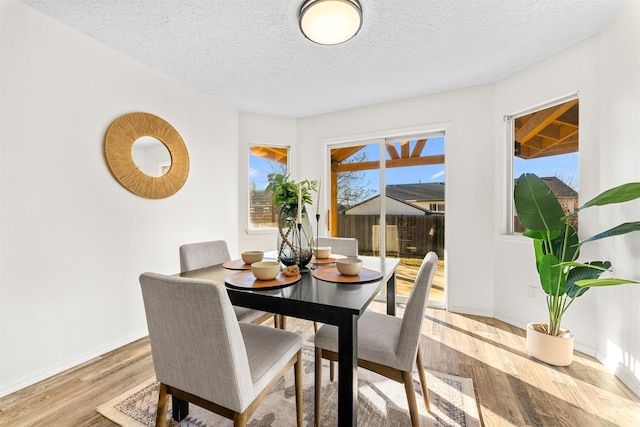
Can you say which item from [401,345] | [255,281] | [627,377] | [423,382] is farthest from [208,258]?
[627,377]

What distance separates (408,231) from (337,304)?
2.39m

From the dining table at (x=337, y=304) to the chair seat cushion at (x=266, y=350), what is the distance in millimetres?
198

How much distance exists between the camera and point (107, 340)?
7.18 feet

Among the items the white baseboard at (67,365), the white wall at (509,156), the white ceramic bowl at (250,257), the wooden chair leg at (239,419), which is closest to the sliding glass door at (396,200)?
the white wall at (509,156)

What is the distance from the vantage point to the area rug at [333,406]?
1.45 metres

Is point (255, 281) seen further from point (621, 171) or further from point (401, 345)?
point (621, 171)

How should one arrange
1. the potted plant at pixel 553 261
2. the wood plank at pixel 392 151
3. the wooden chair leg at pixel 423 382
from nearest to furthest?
the wooden chair leg at pixel 423 382 → the potted plant at pixel 553 261 → the wood plank at pixel 392 151

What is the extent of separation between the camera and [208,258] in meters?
2.00

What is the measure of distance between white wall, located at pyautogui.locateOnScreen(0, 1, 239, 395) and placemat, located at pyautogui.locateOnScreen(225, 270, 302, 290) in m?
1.40

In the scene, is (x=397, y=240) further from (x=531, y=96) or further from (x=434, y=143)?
(x=531, y=96)

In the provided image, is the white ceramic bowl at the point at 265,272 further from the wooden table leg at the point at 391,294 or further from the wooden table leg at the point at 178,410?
the wooden table leg at the point at 391,294

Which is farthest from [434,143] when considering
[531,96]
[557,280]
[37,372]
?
[37,372]

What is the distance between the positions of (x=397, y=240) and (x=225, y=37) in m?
2.63

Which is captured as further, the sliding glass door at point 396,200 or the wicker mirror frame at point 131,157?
the sliding glass door at point 396,200
